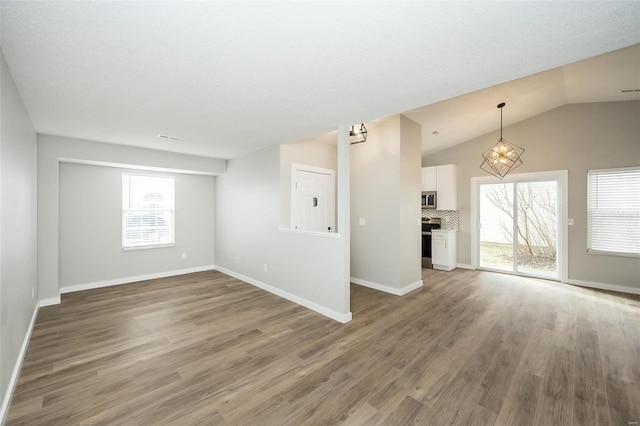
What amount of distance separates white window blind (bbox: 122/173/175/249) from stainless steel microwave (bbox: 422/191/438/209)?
18.9 feet

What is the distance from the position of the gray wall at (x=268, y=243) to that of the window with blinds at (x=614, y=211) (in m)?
4.88

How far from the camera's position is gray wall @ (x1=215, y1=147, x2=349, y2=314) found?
11.7 ft

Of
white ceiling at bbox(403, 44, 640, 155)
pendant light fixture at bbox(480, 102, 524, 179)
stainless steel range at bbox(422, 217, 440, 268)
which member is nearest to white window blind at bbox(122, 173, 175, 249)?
white ceiling at bbox(403, 44, 640, 155)

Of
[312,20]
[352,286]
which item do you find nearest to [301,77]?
[312,20]

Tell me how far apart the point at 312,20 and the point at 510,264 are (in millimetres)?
6322

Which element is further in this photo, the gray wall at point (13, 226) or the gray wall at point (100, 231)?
the gray wall at point (100, 231)

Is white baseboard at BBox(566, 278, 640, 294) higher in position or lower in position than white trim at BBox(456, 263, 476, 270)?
lower

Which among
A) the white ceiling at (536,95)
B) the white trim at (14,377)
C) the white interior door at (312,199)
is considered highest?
the white ceiling at (536,95)

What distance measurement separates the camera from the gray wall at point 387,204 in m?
4.38

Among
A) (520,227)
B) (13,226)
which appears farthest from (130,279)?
(520,227)

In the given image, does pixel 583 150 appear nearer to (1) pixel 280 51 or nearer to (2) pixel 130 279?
(1) pixel 280 51

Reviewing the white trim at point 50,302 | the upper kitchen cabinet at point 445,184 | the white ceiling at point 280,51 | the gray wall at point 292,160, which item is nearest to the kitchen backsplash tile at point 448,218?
the upper kitchen cabinet at point 445,184

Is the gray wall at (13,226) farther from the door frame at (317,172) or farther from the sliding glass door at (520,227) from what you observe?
the sliding glass door at (520,227)

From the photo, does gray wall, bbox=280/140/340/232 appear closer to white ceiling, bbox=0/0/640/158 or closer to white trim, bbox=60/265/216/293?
white ceiling, bbox=0/0/640/158
